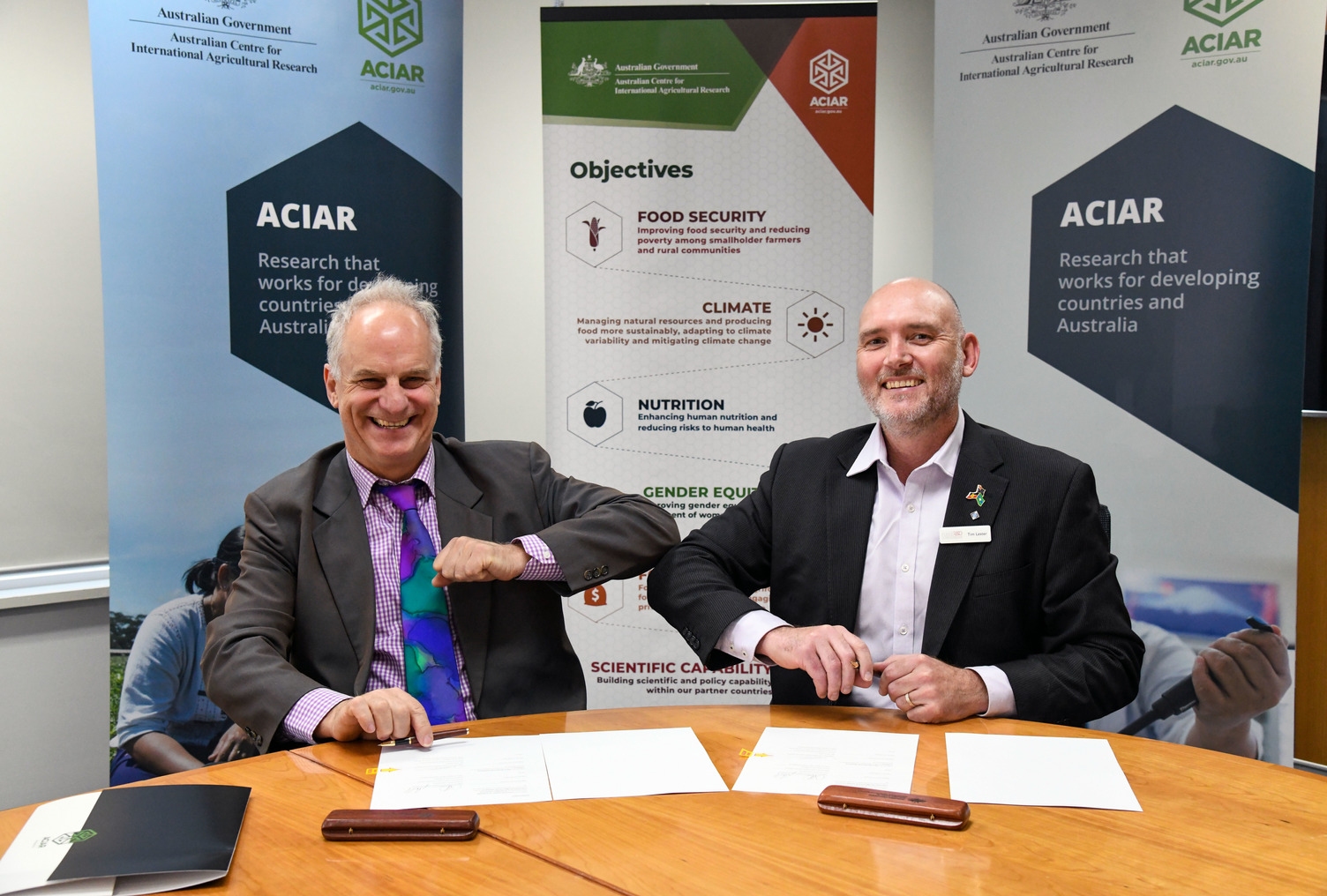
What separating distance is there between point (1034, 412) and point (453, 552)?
2.31 m

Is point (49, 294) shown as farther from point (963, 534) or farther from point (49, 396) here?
point (963, 534)

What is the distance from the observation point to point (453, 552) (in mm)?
1831

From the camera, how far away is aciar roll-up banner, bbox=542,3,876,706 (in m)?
3.45

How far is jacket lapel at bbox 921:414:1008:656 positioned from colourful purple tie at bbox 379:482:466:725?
0.99 m

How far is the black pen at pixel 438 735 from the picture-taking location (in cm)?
154

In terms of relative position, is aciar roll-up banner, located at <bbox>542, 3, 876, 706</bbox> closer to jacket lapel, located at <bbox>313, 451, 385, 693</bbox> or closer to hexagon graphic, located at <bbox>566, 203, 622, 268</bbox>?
hexagon graphic, located at <bbox>566, 203, 622, 268</bbox>

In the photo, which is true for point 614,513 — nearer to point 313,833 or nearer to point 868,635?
point 868,635

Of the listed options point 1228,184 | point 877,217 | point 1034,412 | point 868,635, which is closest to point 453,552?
point 868,635

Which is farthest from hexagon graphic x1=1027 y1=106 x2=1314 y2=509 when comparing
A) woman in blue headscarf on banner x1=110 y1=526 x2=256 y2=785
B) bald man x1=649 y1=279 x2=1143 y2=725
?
woman in blue headscarf on banner x1=110 y1=526 x2=256 y2=785

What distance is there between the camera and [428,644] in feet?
6.45

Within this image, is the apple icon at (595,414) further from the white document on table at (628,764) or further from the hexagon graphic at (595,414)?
the white document on table at (628,764)

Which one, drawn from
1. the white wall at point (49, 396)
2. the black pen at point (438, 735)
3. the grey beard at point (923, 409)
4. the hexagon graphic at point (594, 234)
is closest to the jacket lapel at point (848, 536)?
the grey beard at point (923, 409)

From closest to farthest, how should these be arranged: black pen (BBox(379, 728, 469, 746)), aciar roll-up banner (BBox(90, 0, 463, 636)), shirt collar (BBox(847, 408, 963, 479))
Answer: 1. black pen (BBox(379, 728, 469, 746))
2. shirt collar (BBox(847, 408, 963, 479))
3. aciar roll-up banner (BBox(90, 0, 463, 636))

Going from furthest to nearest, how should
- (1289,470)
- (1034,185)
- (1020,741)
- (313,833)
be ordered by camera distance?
(1034,185) → (1289,470) → (1020,741) → (313,833)
